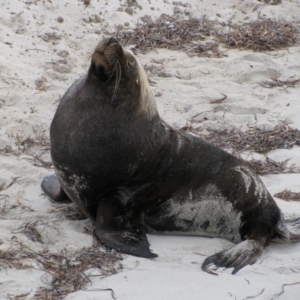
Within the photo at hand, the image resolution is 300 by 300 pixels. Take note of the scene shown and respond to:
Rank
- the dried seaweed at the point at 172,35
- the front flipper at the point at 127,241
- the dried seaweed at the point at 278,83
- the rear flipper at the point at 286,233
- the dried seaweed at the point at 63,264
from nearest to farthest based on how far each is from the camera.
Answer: the dried seaweed at the point at 63,264 < the front flipper at the point at 127,241 < the rear flipper at the point at 286,233 < the dried seaweed at the point at 278,83 < the dried seaweed at the point at 172,35

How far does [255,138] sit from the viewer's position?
6625mm

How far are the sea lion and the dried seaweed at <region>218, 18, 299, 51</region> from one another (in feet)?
11.4

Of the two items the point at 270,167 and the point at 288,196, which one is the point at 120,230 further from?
the point at 270,167

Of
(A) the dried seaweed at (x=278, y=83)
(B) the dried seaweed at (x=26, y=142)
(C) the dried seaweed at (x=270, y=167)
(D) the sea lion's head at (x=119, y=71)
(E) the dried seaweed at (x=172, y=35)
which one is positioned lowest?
(C) the dried seaweed at (x=270, y=167)

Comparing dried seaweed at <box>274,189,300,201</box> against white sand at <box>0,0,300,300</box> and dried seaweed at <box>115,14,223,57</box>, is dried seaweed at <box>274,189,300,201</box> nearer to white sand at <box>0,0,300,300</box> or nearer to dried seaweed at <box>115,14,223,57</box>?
white sand at <box>0,0,300,300</box>

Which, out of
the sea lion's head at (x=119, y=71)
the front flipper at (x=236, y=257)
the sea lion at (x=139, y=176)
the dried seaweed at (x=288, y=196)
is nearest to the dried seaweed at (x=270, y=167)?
the dried seaweed at (x=288, y=196)

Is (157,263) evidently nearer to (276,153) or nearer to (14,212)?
(14,212)

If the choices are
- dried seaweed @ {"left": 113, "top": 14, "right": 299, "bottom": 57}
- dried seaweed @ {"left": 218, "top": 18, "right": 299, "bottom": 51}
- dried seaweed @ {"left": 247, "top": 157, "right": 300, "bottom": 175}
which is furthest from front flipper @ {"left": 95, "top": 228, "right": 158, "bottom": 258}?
dried seaweed @ {"left": 218, "top": 18, "right": 299, "bottom": 51}

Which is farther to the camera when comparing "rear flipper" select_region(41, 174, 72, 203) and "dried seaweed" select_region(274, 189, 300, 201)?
"dried seaweed" select_region(274, 189, 300, 201)

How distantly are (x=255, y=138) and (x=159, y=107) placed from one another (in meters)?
1.04

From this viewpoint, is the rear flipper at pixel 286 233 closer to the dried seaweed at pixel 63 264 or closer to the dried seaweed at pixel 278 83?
the dried seaweed at pixel 63 264

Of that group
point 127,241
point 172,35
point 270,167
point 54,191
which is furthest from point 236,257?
point 172,35

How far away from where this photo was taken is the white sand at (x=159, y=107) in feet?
14.0

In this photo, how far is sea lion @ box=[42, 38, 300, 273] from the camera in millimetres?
4773
